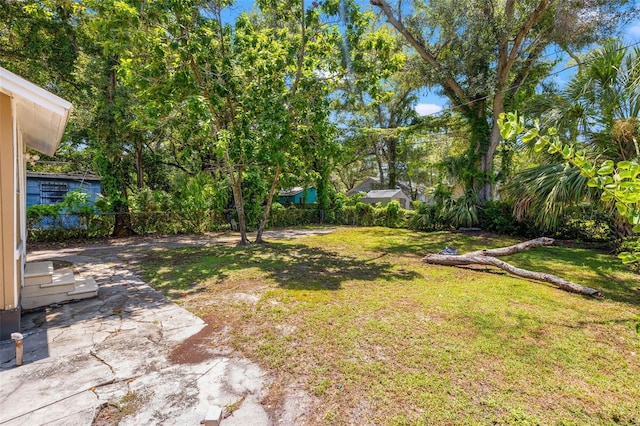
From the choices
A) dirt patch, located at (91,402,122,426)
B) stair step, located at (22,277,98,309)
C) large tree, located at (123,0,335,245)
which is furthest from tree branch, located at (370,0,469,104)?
dirt patch, located at (91,402,122,426)

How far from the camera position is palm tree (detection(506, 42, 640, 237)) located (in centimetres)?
616

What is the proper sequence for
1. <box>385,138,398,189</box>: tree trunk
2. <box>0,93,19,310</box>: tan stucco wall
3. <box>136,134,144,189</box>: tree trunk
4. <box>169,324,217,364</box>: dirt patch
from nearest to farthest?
<box>169,324,217,364</box>: dirt patch → <box>0,93,19,310</box>: tan stucco wall → <box>136,134,144,189</box>: tree trunk → <box>385,138,398,189</box>: tree trunk

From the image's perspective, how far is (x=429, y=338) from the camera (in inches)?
125

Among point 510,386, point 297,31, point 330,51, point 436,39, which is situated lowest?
point 510,386

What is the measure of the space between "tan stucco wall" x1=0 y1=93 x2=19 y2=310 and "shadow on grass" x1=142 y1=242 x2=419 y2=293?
197cm

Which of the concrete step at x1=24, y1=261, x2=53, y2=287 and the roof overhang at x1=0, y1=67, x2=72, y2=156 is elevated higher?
the roof overhang at x1=0, y1=67, x2=72, y2=156

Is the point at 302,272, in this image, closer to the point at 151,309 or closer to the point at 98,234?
the point at 151,309

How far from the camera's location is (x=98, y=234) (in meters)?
10.7

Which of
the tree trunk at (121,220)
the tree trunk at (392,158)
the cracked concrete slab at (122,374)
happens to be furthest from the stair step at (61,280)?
the tree trunk at (392,158)

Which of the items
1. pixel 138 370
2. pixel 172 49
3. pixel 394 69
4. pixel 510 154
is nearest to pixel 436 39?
pixel 510 154

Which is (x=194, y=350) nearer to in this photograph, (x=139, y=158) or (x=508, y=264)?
(x=508, y=264)

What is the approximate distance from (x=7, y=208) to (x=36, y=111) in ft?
4.52

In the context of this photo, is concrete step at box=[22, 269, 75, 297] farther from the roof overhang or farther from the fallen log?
the fallen log

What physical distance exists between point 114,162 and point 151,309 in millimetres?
9071
